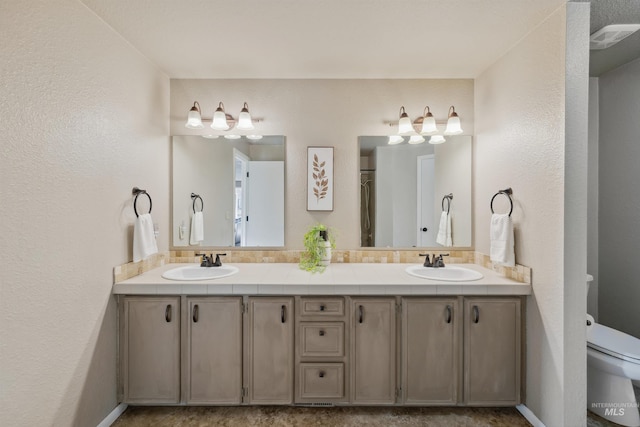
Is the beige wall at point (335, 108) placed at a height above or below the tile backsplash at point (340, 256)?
above

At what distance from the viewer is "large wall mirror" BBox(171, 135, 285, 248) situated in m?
2.59

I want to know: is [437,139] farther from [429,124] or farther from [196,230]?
[196,230]

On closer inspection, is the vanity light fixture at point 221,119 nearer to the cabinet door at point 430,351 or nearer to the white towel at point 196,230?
the white towel at point 196,230

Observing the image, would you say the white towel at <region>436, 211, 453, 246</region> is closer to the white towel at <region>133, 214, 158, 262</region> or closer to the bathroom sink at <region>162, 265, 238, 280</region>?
the bathroom sink at <region>162, 265, 238, 280</region>

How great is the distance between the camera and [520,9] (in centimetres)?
170

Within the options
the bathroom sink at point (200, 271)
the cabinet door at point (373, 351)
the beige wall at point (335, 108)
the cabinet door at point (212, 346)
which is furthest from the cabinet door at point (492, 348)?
the bathroom sink at point (200, 271)

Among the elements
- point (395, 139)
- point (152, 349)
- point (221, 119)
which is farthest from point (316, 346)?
point (221, 119)

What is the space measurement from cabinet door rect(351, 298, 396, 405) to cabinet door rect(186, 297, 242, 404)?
0.74m

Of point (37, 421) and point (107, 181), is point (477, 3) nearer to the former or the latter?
point (107, 181)

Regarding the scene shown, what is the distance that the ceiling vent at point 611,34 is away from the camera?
1875 millimetres

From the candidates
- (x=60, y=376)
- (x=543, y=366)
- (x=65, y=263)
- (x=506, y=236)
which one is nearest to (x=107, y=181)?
(x=65, y=263)

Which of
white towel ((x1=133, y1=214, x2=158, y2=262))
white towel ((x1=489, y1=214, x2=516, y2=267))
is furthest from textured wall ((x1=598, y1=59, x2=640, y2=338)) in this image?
white towel ((x1=133, y1=214, x2=158, y2=262))

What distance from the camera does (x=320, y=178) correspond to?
8.50 feet

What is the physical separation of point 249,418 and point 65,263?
54.6 inches
